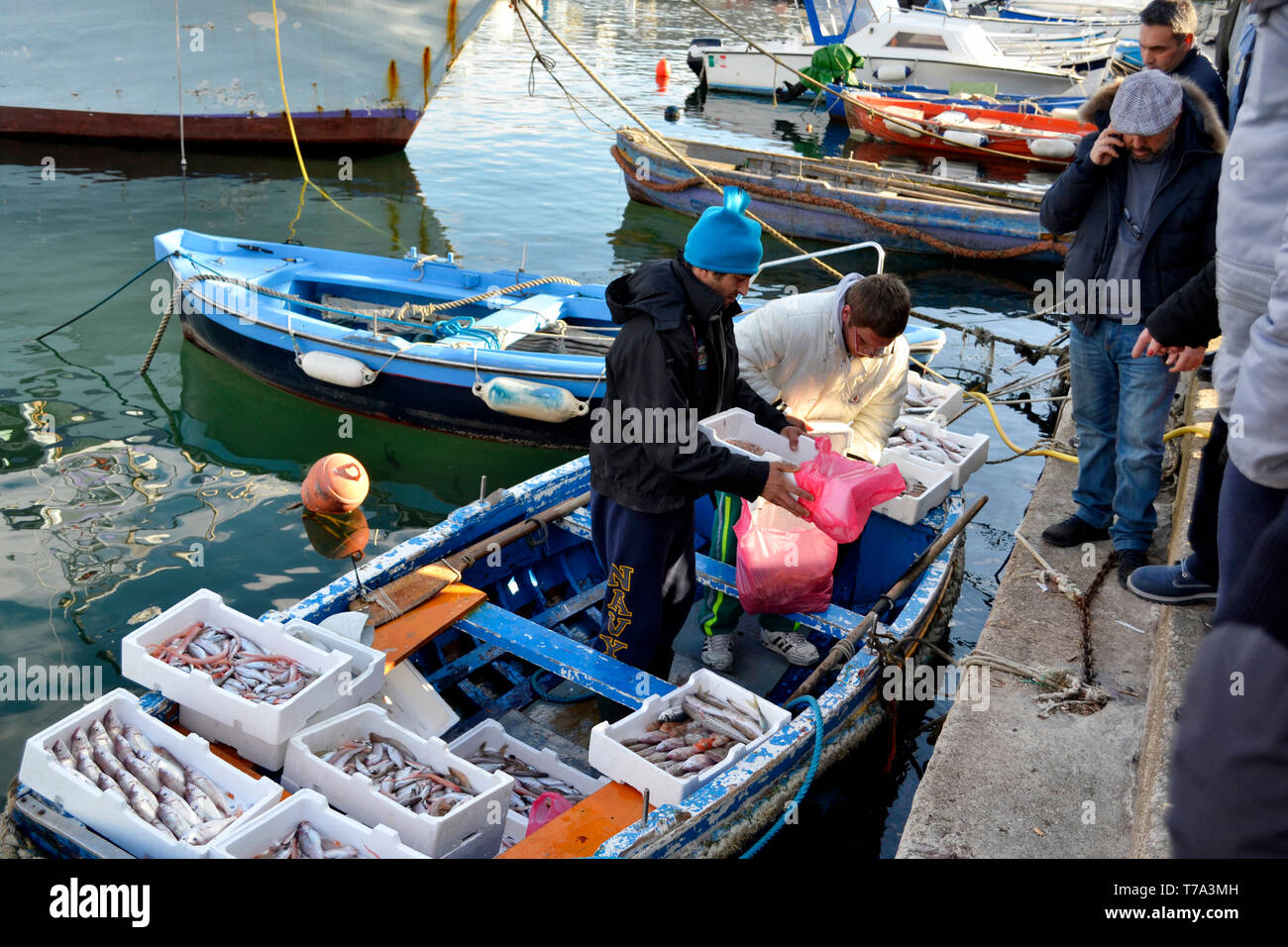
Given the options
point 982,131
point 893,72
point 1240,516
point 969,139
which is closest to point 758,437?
point 1240,516

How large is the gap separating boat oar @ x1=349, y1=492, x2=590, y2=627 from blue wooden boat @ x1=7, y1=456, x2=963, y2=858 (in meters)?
0.09

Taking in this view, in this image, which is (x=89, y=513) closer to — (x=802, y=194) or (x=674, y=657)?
(x=674, y=657)

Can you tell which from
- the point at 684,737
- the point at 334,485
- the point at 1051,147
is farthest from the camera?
the point at 1051,147

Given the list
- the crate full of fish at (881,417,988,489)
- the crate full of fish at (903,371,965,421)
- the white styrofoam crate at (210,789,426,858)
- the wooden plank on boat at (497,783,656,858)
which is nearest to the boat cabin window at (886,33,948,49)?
the crate full of fish at (903,371,965,421)

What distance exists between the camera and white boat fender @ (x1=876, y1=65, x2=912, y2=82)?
26.6 metres

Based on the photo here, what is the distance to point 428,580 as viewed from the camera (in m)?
4.61

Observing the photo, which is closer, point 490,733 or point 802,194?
point 490,733

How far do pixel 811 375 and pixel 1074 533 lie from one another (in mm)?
1570

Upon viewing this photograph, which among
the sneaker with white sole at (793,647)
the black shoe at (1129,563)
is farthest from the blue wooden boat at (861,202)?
the sneaker with white sole at (793,647)

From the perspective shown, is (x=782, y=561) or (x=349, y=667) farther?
(x=782, y=561)

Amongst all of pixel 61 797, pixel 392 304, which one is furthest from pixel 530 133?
pixel 61 797

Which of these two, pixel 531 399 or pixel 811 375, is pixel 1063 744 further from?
pixel 531 399

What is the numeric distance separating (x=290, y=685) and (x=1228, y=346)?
312 centimetres
